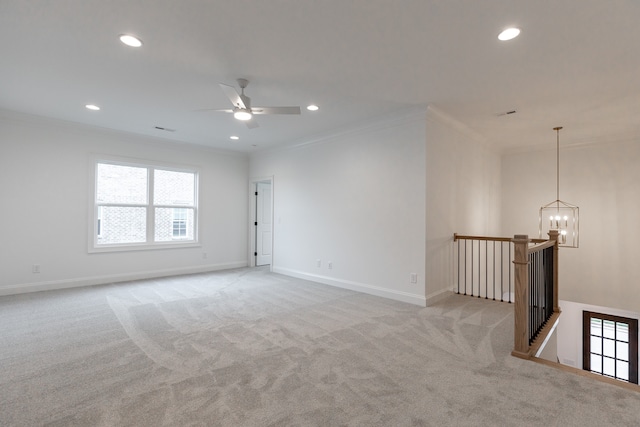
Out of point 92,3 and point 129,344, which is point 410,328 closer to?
point 129,344

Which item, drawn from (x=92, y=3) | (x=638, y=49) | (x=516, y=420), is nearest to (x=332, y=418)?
(x=516, y=420)

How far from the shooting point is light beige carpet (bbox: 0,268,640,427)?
196 centimetres

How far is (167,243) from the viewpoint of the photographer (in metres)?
6.26

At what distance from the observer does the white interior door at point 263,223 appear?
7.60m

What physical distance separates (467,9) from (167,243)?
6.09 metres

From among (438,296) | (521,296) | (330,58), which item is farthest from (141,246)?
(521,296)

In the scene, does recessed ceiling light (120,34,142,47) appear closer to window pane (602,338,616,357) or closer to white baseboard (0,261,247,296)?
white baseboard (0,261,247,296)

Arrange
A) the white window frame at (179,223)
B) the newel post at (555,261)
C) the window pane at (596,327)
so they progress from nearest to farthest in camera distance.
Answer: the newel post at (555,261), the window pane at (596,327), the white window frame at (179,223)

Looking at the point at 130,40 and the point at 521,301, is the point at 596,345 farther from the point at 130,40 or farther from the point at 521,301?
the point at 130,40

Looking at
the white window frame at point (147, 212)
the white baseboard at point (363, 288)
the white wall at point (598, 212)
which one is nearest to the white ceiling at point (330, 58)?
the white window frame at point (147, 212)

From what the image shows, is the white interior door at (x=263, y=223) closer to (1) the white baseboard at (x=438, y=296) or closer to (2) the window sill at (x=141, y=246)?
(2) the window sill at (x=141, y=246)

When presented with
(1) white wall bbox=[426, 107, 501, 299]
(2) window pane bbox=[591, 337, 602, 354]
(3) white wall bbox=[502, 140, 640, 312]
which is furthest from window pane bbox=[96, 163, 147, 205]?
(2) window pane bbox=[591, 337, 602, 354]

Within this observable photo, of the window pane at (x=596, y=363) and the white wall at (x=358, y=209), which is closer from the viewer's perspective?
the white wall at (x=358, y=209)

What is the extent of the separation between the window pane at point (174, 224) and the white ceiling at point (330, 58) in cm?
218
